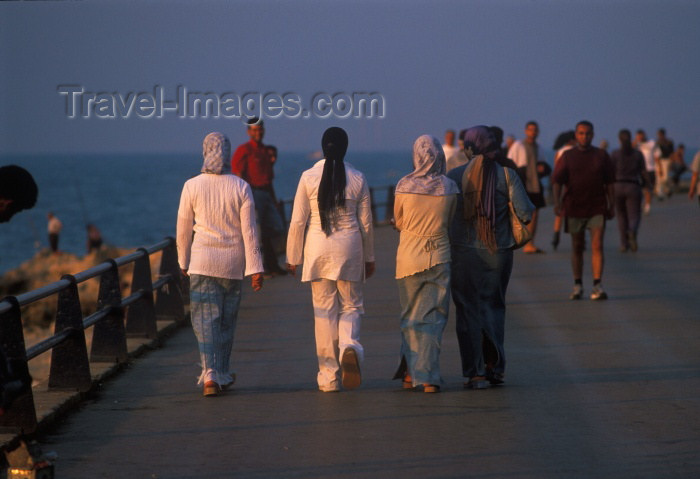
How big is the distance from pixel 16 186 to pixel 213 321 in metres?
4.68

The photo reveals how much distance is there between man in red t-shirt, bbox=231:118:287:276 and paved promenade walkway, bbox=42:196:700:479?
11.2 ft

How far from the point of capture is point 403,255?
9.84 metres

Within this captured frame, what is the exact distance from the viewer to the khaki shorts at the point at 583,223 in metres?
15.3

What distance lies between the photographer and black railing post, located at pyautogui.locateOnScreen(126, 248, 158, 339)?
12.5 meters

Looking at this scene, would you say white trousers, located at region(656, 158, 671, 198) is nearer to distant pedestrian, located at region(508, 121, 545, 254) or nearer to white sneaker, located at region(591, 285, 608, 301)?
distant pedestrian, located at region(508, 121, 545, 254)

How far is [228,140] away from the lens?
32.4 feet

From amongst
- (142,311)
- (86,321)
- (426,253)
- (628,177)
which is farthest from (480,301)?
(628,177)

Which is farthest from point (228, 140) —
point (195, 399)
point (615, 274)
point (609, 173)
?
point (615, 274)

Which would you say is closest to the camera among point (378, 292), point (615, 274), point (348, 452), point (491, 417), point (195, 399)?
point (348, 452)

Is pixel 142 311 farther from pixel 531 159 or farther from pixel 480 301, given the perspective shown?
pixel 531 159

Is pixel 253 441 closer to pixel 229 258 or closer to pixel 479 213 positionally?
pixel 229 258

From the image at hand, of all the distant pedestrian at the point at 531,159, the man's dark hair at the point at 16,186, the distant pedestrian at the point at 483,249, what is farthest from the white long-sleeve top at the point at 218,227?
the distant pedestrian at the point at 531,159

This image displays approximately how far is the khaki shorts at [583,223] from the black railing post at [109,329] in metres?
6.28

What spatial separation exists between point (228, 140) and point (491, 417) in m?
2.92
